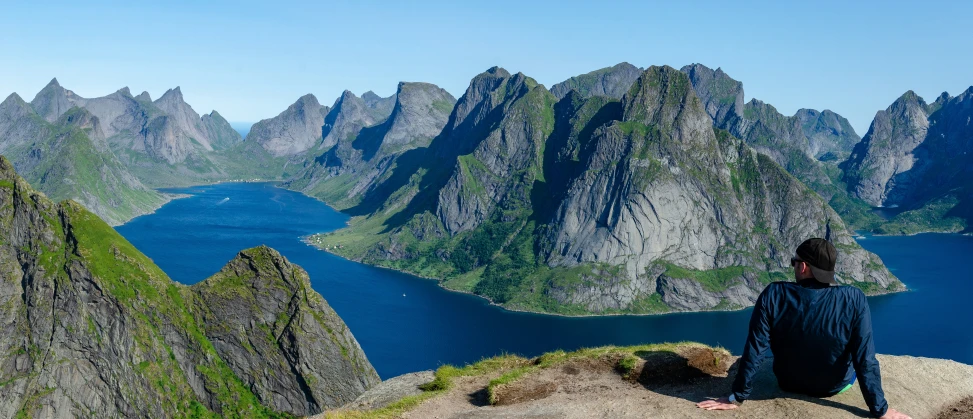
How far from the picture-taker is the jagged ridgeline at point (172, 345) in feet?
308

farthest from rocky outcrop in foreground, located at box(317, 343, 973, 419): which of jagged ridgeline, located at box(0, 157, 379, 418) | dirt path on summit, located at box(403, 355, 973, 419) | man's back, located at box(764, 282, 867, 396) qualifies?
jagged ridgeline, located at box(0, 157, 379, 418)

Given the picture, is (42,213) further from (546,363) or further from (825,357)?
(825,357)

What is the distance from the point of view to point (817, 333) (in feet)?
53.9

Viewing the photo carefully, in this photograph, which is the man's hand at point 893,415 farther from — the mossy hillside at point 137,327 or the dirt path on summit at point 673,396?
the mossy hillside at point 137,327

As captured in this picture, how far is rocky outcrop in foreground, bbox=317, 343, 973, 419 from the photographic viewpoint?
18125 millimetres

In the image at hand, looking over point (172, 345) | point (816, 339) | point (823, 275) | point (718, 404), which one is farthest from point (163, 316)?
point (823, 275)

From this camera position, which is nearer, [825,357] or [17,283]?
[825,357]

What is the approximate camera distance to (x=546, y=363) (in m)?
26.0

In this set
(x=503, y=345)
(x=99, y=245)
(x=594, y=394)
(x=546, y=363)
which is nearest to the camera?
(x=594, y=394)

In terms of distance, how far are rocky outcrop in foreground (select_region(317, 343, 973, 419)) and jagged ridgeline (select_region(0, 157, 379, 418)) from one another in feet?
234

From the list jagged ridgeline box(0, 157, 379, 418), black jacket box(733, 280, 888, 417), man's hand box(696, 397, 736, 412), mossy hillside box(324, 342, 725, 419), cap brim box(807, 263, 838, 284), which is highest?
cap brim box(807, 263, 838, 284)

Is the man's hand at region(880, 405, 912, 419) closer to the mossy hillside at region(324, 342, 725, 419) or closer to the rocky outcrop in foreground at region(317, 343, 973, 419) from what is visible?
the rocky outcrop in foreground at region(317, 343, 973, 419)

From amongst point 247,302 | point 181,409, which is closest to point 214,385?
point 181,409

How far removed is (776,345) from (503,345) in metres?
173
